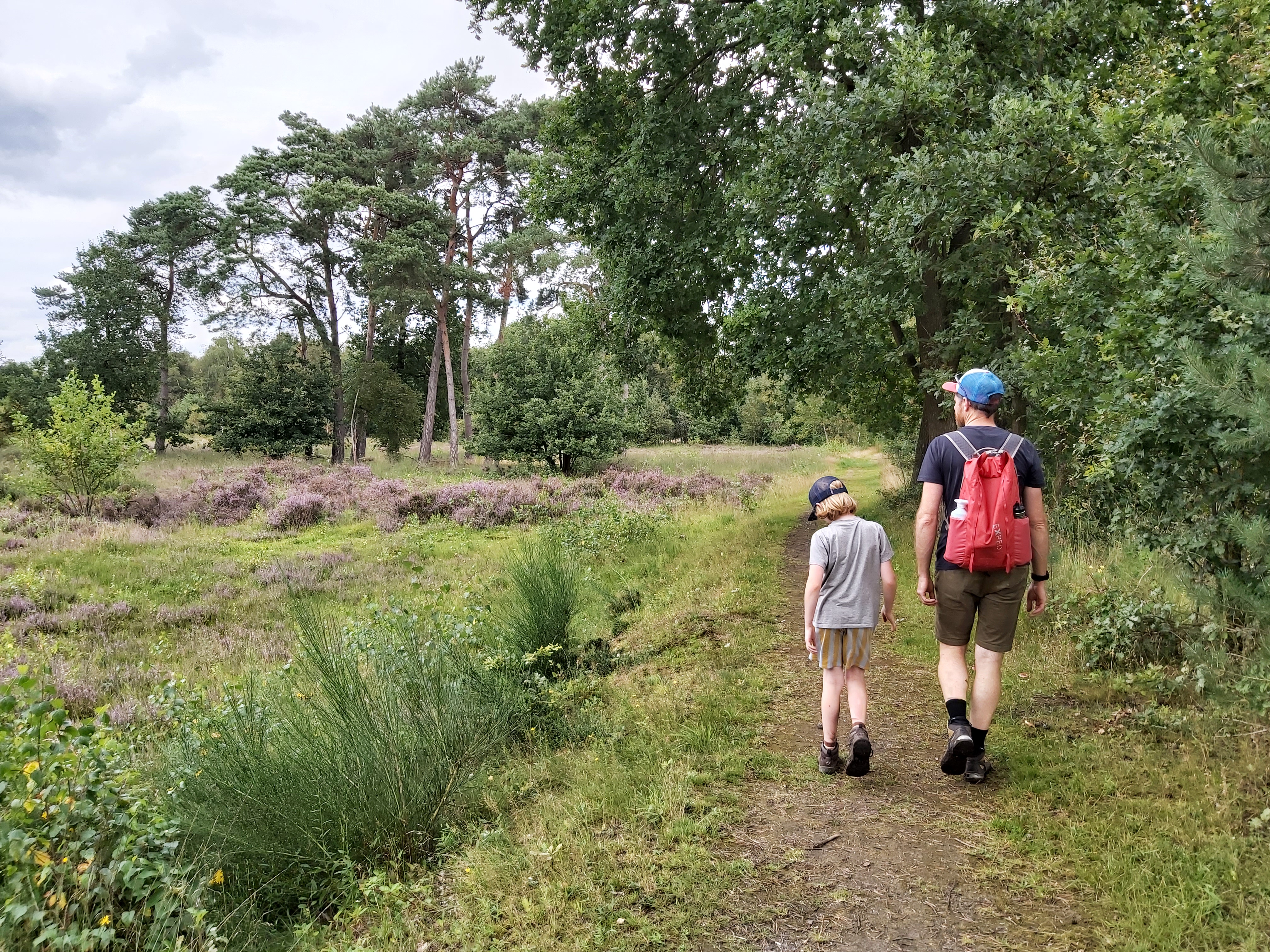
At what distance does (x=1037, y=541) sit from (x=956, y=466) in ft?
1.97

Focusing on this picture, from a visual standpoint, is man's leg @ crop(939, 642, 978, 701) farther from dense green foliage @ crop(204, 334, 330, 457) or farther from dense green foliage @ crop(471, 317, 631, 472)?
dense green foliage @ crop(204, 334, 330, 457)

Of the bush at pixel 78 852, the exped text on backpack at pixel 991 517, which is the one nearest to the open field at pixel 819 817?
the bush at pixel 78 852

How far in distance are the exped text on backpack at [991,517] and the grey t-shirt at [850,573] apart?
1.43 feet

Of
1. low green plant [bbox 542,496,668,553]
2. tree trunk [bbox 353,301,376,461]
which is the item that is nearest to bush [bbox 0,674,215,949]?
low green plant [bbox 542,496,668,553]

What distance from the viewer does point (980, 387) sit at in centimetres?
387

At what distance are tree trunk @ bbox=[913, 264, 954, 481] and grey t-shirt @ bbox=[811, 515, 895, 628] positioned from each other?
5.36 m

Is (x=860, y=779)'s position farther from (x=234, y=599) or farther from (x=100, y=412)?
(x=100, y=412)

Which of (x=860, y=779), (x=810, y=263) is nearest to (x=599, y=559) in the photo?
(x=810, y=263)

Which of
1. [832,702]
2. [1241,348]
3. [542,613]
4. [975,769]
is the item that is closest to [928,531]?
[832,702]

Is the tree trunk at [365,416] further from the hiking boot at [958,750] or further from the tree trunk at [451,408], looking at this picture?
the hiking boot at [958,750]

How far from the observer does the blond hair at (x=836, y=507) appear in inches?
160

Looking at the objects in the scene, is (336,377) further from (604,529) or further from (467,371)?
(604,529)

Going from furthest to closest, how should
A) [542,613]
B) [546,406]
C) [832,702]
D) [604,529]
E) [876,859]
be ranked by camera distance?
[546,406] < [604,529] < [542,613] < [832,702] < [876,859]

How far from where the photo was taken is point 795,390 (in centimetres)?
1148
